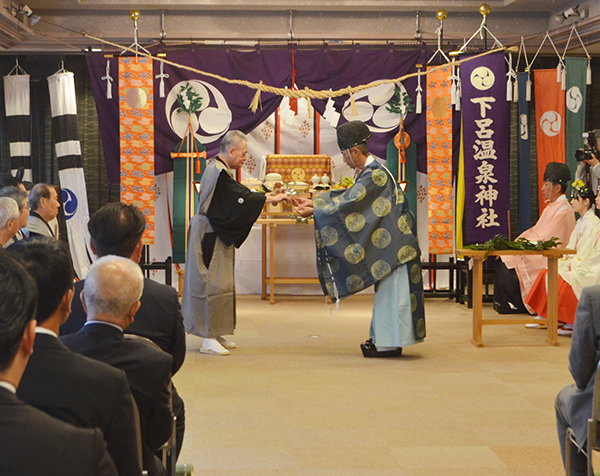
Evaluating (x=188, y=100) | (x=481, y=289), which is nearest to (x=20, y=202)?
(x=481, y=289)

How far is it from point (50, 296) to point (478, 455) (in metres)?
1.89

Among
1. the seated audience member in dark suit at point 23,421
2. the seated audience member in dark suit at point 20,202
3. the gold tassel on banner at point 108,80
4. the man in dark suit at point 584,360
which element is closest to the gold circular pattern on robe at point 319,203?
the seated audience member in dark suit at point 20,202

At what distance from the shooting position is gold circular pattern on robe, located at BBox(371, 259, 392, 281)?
14.5ft

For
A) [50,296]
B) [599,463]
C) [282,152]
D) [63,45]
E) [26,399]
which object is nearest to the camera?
[26,399]

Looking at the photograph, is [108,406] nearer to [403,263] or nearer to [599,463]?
[599,463]

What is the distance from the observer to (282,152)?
24.8ft

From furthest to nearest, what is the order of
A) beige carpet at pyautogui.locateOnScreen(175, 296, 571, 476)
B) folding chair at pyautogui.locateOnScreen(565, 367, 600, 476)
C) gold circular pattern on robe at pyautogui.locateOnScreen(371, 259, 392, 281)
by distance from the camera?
gold circular pattern on robe at pyautogui.locateOnScreen(371, 259, 392, 281)
beige carpet at pyautogui.locateOnScreen(175, 296, 571, 476)
folding chair at pyautogui.locateOnScreen(565, 367, 600, 476)

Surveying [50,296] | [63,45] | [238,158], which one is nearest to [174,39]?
[63,45]

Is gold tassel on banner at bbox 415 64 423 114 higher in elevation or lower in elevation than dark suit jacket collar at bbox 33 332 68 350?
higher

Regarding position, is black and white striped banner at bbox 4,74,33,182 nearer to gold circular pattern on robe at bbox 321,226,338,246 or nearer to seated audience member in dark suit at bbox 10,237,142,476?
gold circular pattern on robe at bbox 321,226,338,246

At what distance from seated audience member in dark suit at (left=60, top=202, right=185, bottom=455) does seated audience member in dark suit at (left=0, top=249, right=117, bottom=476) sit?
45.7 inches

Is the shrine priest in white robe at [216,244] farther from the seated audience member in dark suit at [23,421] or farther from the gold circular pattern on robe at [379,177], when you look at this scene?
the seated audience member in dark suit at [23,421]

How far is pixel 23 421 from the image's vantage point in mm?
885

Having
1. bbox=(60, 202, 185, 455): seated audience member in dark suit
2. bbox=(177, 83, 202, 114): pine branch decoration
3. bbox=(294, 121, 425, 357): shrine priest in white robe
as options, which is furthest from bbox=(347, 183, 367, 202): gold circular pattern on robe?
bbox=(177, 83, 202, 114): pine branch decoration
